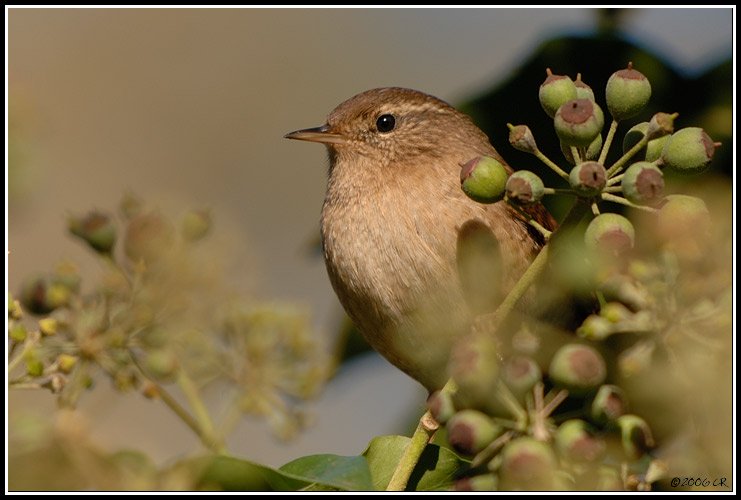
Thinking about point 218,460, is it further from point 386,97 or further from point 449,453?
point 386,97

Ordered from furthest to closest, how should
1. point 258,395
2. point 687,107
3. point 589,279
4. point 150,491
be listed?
point 687,107
point 258,395
point 589,279
point 150,491

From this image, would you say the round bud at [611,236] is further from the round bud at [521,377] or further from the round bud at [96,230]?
the round bud at [96,230]

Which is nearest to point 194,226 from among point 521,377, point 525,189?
point 525,189

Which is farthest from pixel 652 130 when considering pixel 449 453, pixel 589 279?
pixel 449 453

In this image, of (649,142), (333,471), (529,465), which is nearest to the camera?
(529,465)

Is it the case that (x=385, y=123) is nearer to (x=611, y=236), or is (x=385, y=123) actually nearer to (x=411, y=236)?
(x=411, y=236)
